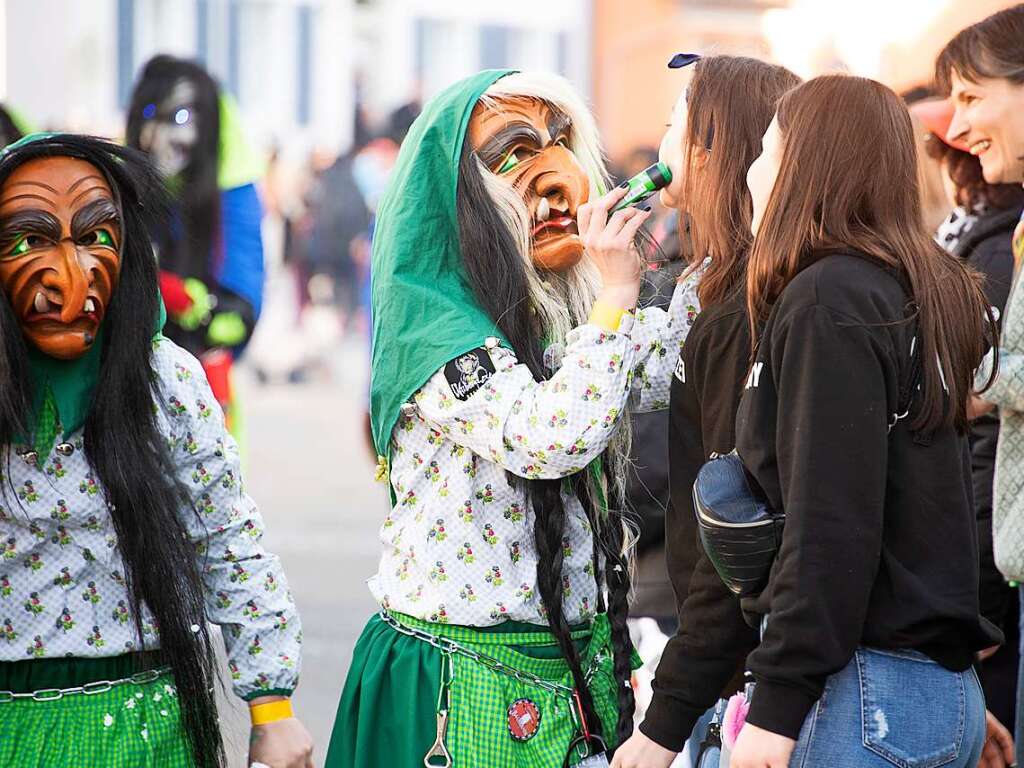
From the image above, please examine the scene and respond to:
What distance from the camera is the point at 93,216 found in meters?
2.48

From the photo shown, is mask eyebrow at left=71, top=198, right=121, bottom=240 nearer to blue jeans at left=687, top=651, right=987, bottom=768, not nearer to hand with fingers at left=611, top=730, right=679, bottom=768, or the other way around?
hand with fingers at left=611, top=730, right=679, bottom=768

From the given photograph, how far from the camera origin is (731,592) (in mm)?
2188

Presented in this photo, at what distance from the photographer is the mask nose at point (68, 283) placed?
2416mm

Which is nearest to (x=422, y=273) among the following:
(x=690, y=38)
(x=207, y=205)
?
(x=207, y=205)

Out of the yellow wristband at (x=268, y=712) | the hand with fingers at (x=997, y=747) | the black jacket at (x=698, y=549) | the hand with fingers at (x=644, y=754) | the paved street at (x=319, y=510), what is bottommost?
the paved street at (x=319, y=510)

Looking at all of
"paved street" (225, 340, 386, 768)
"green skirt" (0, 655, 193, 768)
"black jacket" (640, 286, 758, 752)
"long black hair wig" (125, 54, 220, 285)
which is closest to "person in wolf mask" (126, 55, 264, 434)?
"long black hair wig" (125, 54, 220, 285)

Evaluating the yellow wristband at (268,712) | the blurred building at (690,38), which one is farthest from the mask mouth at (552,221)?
the blurred building at (690,38)

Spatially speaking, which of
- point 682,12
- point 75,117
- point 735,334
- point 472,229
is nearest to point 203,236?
point 472,229

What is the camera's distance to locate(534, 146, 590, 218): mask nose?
8.64ft

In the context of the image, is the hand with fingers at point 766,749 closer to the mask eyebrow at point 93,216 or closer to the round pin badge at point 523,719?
the round pin badge at point 523,719

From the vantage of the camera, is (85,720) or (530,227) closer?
(85,720)

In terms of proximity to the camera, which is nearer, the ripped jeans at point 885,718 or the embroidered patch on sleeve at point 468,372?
the ripped jeans at point 885,718

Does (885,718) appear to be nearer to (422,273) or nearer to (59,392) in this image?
(422,273)

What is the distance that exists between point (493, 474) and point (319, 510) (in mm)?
6198
